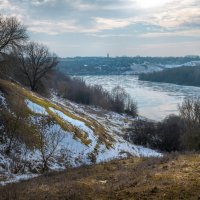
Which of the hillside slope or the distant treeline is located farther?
the distant treeline

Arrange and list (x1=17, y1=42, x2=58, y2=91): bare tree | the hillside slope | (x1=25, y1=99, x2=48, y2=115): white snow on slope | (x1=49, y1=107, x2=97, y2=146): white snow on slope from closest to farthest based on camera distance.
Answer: the hillside slope → (x1=25, y1=99, x2=48, y2=115): white snow on slope → (x1=49, y1=107, x2=97, y2=146): white snow on slope → (x1=17, y1=42, x2=58, y2=91): bare tree

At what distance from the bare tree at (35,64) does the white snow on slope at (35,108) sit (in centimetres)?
2137

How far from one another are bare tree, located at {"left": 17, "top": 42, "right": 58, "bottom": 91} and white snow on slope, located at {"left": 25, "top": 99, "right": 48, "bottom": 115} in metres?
21.4

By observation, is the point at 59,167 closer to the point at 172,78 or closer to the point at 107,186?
the point at 107,186

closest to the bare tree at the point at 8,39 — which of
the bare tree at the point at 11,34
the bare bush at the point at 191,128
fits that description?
the bare tree at the point at 11,34

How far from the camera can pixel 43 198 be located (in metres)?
10.7

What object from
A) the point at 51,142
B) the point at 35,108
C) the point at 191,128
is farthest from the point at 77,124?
the point at 191,128

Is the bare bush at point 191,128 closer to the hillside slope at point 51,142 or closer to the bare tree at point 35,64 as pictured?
the hillside slope at point 51,142

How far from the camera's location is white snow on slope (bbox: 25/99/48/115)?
3312 cm

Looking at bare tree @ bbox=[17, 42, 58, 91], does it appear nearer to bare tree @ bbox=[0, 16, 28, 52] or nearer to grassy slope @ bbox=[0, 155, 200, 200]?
bare tree @ bbox=[0, 16, 28, 52]

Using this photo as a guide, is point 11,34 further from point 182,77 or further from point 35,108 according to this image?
point 182,77

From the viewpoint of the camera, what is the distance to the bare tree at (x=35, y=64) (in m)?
55.3

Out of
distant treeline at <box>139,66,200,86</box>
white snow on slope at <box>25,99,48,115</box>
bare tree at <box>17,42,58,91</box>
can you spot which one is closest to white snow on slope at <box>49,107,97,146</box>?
white snow on slope at <box>25,99,48,115</box>

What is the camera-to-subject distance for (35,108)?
33.6 meters
